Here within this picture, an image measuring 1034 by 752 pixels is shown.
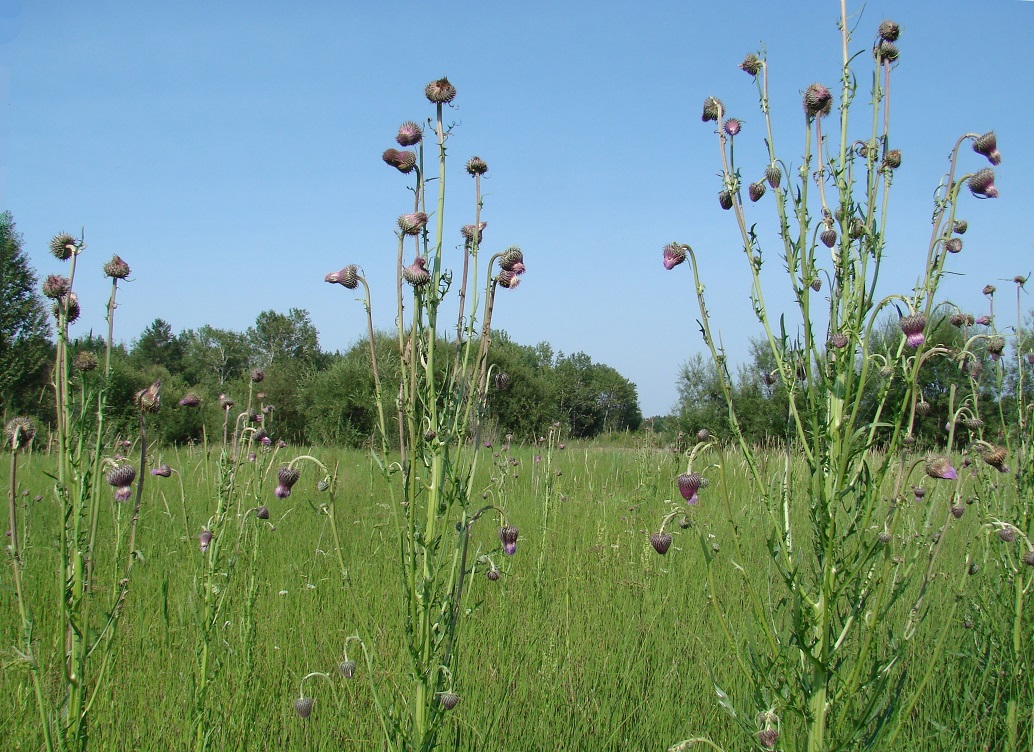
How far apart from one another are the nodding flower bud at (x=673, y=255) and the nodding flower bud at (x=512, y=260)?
0.41 meters

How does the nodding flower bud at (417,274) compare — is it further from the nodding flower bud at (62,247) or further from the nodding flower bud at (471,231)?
the nodding flower bud at (62,247)

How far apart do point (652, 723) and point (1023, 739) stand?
1.25 metres

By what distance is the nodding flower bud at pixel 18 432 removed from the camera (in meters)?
1.52

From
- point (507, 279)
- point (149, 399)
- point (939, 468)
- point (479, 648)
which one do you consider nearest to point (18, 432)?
point (149, 399)

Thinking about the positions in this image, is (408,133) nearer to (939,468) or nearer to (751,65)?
(751,65)

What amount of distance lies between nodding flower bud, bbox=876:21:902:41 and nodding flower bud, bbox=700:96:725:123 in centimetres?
43

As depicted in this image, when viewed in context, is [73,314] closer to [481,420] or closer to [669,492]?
[481,420]

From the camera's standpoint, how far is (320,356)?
48.0 m

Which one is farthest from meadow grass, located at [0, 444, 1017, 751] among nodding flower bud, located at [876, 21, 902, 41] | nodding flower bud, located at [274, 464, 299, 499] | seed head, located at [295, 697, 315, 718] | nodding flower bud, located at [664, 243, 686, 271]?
Answer: nodding flower bud, located at [876, 21, 902, 41]

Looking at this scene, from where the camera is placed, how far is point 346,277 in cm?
182

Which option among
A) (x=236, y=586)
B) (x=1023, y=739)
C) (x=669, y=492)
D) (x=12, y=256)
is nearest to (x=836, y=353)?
(x=1023, y=739)

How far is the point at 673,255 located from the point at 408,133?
0.79m

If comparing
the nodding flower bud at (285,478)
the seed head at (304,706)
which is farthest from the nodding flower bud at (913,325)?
the seed head at (304,706)

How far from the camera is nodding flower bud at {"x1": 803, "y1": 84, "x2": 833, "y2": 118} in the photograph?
69.8 inches
